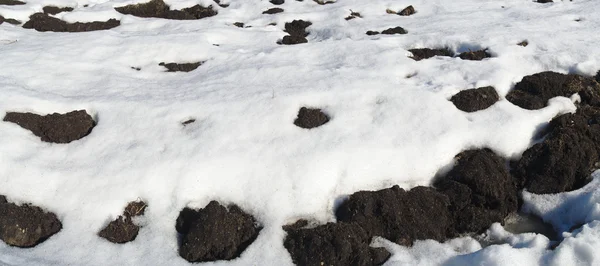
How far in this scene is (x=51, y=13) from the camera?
1380 cm

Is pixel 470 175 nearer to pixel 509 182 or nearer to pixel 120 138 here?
pixel 509 182

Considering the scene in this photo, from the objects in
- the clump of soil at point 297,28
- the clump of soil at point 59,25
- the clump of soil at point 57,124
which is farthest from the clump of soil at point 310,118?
the clump of soil at point 59,25

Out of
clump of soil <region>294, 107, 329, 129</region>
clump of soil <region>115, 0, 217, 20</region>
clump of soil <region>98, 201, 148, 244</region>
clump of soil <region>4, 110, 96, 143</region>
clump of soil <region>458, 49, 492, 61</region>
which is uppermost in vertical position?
clump of soil <region>458, 49, 492, 61</region>

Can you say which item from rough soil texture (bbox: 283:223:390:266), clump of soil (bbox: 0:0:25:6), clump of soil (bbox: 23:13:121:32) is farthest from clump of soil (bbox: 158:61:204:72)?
clump of soil (bbox: 0:0:25:6)

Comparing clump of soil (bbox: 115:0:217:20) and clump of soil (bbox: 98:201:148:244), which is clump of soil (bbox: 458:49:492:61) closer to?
clump of soil (bbox: 98:201:148:244)

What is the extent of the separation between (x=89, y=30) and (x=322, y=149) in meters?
9.26

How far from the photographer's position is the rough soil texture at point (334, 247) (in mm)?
5598

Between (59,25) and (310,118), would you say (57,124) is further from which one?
(59,25)

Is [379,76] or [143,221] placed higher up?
[379,76]

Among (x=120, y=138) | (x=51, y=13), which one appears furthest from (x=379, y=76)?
(x=51, y=13)

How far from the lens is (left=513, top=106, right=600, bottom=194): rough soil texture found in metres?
6.69

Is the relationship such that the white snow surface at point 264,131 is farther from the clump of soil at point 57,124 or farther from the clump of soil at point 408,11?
the clump of soil at point 408,11

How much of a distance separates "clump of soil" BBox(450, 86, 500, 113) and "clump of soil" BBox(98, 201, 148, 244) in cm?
565

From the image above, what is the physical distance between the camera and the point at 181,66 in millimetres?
10328
